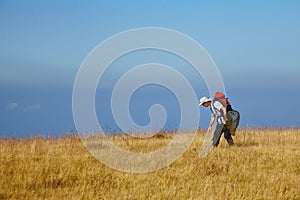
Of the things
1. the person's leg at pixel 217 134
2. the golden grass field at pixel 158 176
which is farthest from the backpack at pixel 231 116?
the golden grass field at pixel 158 176

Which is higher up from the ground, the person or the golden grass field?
the person

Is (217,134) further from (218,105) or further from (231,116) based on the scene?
(218,105)

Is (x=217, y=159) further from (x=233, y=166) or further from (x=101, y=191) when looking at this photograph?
(x=101, y=191)

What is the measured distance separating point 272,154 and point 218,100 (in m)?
2.04

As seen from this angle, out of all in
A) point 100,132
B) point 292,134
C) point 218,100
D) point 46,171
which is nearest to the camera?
point 46,171

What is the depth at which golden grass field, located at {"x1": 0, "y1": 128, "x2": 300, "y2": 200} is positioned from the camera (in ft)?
23.2

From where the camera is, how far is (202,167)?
29.9ft

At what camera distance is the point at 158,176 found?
842 centimetres

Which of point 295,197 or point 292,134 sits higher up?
point 292,134

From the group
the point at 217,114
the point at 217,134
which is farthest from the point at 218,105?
the point at 217,134

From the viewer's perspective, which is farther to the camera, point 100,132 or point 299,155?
point 100,132

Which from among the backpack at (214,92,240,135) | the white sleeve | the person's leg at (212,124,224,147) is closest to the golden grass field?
the person's leg at (212,124,224,147)

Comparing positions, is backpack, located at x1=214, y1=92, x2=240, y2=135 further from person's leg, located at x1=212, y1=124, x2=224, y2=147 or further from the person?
person's leg, located at x1=212, y1=124, x2=224, y2=147

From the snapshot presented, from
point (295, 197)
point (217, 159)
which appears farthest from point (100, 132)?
point (295, 197)
